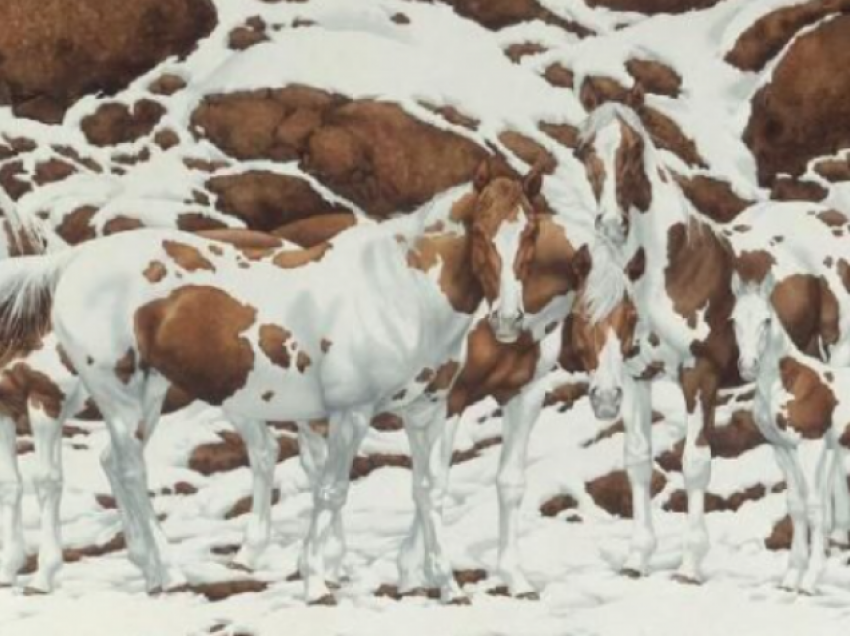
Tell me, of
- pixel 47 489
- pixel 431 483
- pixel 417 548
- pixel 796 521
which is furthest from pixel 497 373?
pixel 47 489

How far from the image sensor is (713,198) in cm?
264

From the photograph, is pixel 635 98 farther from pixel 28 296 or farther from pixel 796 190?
pixel 28 296

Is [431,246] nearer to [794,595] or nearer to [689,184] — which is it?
[689,184]

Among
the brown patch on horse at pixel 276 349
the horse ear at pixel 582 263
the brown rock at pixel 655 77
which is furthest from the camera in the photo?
the brown rock at pixel 655 77

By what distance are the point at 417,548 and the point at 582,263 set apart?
1.81 ft

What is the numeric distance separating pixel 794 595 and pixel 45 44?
5.31 ft

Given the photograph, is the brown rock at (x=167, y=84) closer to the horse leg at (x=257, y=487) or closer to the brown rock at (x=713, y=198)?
the horse leg at (x=257, y=487)

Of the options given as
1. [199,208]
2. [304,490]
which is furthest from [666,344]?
[199,208]

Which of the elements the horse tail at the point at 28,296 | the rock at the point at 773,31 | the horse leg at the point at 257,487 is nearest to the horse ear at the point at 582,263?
the rock at the point at 773,31

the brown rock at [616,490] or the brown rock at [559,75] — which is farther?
the brown rock at [559,75]

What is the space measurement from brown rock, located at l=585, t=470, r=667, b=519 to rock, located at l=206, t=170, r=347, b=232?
65 centimetres

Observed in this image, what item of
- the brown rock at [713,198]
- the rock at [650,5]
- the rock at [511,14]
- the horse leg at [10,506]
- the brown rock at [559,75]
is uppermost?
the rock at [650,5]

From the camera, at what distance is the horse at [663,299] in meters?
2.52

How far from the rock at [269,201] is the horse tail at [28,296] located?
29 centimetres
